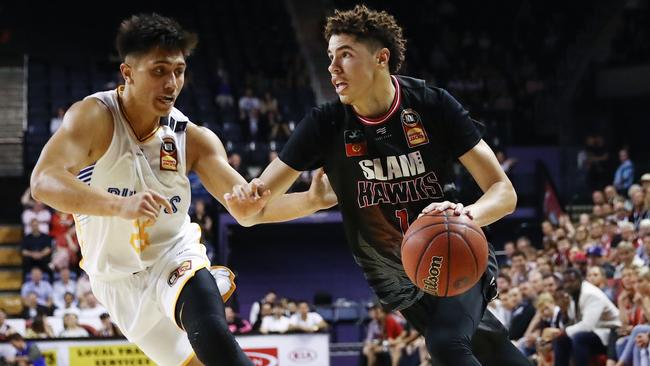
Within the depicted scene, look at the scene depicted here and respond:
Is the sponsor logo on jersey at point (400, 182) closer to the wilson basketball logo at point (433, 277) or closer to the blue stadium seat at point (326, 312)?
the wilson basketball logo at point (433, 277)

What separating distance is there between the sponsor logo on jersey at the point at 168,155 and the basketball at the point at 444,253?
1.40m

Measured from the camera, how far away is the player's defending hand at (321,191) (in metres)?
6.11

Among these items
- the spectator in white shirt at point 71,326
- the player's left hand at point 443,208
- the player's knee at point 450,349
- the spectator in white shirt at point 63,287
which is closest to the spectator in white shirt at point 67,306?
the spectator in white shirt at point 63,287

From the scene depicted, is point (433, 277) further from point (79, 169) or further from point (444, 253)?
point (79, 169)

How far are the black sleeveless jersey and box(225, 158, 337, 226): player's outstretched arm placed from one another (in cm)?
7

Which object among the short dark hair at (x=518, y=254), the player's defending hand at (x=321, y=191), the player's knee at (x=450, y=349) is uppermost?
the player's defending hand at (x=321, y=191)

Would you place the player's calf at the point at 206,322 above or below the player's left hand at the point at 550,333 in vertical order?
above

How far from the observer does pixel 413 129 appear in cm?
571

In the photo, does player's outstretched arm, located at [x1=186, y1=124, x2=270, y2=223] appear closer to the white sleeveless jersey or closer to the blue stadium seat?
the white sleeveless jersey

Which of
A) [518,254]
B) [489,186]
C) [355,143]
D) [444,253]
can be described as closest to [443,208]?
[444,253]

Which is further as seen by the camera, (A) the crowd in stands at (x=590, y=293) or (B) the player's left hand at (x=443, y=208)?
(A) the crowd in stands at (x=590, y=293)

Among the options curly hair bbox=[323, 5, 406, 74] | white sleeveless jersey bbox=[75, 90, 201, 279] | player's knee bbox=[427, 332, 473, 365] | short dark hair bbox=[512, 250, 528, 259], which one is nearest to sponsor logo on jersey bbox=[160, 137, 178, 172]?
white sleeveless jersey bbox=[75, 90, 201, 279]

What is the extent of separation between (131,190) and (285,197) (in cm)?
88

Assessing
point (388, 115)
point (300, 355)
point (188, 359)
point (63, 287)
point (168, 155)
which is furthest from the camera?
point (63, 287)
